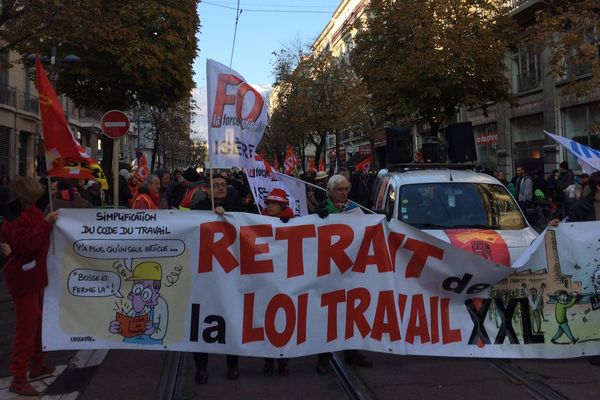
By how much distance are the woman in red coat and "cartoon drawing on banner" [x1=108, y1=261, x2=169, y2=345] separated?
686mm

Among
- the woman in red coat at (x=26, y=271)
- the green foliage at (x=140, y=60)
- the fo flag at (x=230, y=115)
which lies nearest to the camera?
the woman in red coat at (x=26, y=271)

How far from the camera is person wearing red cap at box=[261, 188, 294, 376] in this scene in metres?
5.45

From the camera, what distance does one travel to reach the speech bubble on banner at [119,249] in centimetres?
514

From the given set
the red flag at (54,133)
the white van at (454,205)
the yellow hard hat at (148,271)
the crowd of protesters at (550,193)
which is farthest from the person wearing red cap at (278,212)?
the crowd of protesters at (550,193)

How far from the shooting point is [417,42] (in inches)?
811

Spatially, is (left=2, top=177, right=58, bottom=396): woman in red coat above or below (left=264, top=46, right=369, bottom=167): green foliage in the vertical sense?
below

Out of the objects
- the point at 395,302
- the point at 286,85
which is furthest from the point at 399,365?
the point at 286,85

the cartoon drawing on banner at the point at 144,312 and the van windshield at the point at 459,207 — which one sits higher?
the van windshield at the point at 459,207

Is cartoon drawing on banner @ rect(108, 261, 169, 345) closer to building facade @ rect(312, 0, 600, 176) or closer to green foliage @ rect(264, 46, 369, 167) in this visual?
building facade @ rect(312, 0, 600, 176)

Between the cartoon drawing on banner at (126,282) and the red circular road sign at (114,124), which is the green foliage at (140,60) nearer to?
the red circular road sign at (114,124)

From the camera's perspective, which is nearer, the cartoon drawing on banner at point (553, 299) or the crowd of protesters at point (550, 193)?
the cartoon drawing on banner at point (553, 299)

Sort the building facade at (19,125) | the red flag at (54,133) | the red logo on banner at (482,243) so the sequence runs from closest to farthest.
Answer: the red flag at (54,133)
the red logo on banner at (482,243)
the building facade at (19,125)

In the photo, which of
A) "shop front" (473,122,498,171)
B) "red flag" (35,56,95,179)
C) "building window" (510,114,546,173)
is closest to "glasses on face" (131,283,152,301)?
"red flag" (35,56,95,179)

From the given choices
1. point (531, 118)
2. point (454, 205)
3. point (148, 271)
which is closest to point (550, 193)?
point (531, 118)
